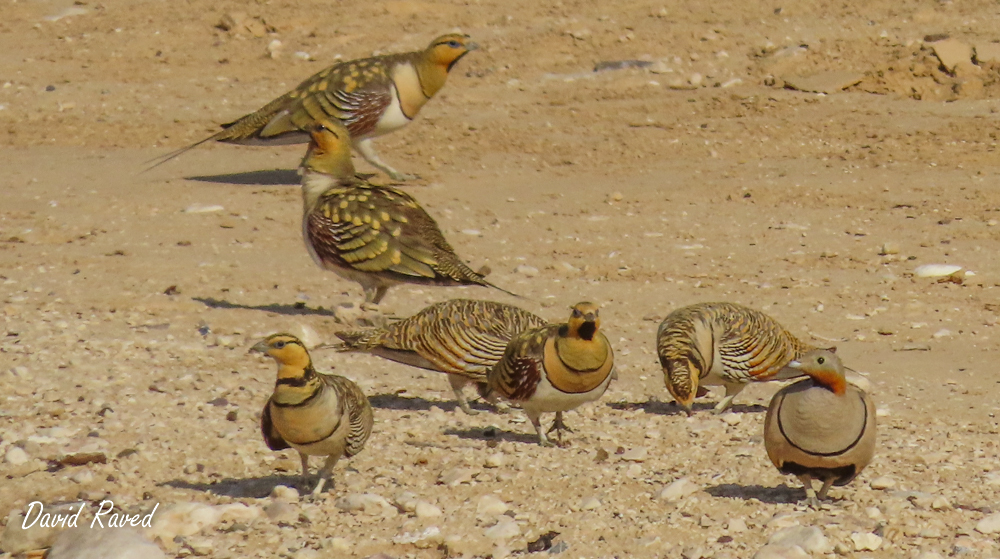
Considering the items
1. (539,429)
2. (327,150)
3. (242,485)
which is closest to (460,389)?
(539,429)

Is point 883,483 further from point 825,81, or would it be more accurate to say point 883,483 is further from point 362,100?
point 825,81

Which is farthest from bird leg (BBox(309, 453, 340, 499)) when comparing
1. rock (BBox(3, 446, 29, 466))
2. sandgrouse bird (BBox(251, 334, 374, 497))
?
rock (BBox(3, 446, 29, 466))

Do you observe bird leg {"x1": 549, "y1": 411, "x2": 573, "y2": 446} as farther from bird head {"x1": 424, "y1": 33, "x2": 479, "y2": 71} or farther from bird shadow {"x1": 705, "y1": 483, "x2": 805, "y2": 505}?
bird head {"x1": 424, "y1": 33, "x2": 479, "y2": 71}

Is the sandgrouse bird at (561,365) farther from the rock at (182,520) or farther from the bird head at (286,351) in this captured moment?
the rock at (182,520)

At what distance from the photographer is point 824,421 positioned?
5.42 meters

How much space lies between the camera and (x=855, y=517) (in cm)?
561

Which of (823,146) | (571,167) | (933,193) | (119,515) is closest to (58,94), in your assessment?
(571,167)

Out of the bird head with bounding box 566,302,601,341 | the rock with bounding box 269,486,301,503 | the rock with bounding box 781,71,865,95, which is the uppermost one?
the rock with bounding box 781,71,865,95

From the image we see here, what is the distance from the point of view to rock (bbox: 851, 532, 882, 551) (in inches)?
208

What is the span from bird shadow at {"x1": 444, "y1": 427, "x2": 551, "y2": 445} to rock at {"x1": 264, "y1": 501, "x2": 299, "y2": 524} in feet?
4.44

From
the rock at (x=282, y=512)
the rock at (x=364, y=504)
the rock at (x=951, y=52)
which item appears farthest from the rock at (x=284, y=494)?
A: the rock at (x=951, y=52)

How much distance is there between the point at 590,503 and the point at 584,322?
0.84m

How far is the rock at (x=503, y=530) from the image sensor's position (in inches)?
215

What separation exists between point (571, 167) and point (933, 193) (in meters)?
3.24
